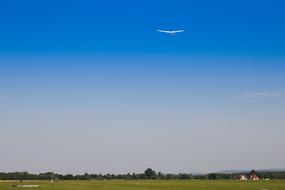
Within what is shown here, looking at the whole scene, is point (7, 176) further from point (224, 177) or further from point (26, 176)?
point (224, 177)

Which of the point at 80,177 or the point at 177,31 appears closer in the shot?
the point at 177,31

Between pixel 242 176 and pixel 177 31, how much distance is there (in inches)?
6278

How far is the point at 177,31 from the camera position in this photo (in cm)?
Answer: 4297

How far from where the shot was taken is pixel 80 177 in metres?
200

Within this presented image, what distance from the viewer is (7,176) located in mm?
188375

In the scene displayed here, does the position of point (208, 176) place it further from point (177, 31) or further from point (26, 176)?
point (177, 31)

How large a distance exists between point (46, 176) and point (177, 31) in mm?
164704

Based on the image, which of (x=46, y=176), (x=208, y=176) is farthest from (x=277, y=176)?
(x=46, y=176)

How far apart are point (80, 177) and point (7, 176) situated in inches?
1049

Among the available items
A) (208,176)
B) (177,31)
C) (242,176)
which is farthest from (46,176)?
Answer: (177,31)

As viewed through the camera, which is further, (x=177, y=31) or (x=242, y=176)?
(x=242, y=176)

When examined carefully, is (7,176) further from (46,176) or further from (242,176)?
(242,176)

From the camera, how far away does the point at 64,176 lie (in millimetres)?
196250

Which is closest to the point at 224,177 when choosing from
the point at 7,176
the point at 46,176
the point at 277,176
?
the point at 277,176
